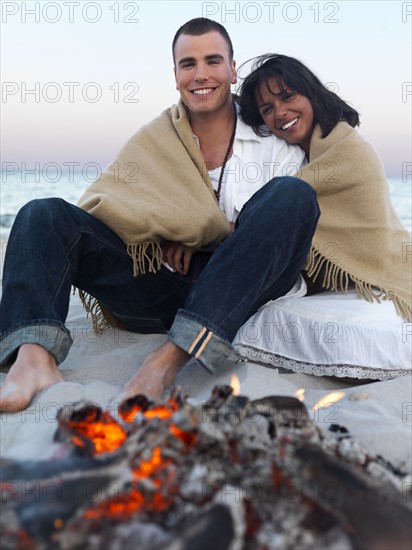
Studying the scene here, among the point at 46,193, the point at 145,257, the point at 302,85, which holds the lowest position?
the point at 46,193

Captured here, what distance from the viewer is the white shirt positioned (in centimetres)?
288

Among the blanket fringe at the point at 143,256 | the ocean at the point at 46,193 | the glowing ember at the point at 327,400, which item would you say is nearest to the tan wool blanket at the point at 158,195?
the blanket fringe at the point at 143,256

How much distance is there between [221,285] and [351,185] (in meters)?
0.91

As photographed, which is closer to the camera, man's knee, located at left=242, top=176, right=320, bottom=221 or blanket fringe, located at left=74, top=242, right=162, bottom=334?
man's knee, located at left=242, top=176, right=320, bottom=221

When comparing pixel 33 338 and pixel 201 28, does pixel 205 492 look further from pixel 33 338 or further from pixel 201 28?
pixel 201 28

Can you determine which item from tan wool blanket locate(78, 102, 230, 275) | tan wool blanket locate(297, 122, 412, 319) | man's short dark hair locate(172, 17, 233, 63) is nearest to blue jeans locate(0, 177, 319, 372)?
tan wool blanket locate(78, 102, 230, 275)

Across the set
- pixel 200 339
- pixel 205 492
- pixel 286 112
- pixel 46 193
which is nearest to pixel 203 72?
pixel 286 112

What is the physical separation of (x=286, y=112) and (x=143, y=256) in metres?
0.94

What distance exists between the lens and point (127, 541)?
3.83ft

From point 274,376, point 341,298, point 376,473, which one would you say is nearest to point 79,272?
point 274,376

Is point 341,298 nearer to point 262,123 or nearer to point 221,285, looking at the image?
point 221,285

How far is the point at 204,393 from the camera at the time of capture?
2.27m

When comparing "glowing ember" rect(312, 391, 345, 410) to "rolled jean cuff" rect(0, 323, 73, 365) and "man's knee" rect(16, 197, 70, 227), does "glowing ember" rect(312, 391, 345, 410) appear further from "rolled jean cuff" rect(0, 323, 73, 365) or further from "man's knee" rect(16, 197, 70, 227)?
"man's knee" rect(16, 197, 70, 227)

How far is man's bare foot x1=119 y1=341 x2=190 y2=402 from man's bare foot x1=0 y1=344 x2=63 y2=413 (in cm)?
29
